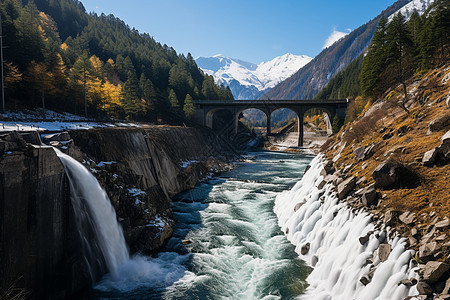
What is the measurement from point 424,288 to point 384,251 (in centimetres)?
226

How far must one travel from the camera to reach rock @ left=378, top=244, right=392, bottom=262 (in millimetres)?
9547

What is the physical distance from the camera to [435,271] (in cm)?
742

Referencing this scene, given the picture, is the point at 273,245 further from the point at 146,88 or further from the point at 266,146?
the point at 266,146

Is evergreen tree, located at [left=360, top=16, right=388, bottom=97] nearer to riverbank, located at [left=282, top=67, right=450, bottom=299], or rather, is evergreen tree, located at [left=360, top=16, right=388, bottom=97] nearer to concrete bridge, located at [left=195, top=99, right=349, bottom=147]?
riverbank, located at [left=282, top=67, right=450, bottom=299]

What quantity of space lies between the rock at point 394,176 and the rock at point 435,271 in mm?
4777

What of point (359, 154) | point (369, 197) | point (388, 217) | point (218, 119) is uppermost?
point (218, 119)

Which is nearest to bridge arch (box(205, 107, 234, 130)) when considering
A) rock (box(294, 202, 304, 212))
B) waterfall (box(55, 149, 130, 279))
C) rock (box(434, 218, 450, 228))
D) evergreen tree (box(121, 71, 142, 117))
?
evergreen tree (box(121, 71, 142, 117))

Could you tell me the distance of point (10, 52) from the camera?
144 ft

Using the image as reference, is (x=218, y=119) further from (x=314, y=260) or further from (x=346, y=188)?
(x=314, y=260)

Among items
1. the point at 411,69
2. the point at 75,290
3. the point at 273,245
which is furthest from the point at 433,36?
the point at 75,290

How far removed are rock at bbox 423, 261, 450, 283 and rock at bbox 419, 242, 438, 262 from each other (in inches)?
12.5

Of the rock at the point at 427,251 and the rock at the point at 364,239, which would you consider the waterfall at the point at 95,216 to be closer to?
the rock at the point at 364,239

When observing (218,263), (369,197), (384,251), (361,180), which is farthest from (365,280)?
(218,263)

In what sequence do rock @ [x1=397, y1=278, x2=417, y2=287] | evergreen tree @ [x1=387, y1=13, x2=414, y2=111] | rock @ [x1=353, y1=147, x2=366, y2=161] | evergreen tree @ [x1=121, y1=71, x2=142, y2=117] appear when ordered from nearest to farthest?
rock @ [x1=397, y1=278, x2=417, y2=287] < rock @ [x1=353, y1=147, x2=366, y2=161] < evergreen tree @ [x1=387, y1=13, x2=414, y2=111] < evergreen tree @ [x1=121, y1=71, x2=142, y2=117]
